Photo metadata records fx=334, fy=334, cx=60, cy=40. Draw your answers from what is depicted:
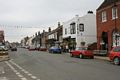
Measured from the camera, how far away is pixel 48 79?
16656 millimetres

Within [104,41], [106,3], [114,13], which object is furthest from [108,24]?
[106,3]

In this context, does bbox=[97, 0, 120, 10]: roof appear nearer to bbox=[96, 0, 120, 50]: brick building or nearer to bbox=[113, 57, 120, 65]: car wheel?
bbox=[96, 0, 120, 50]: brick building

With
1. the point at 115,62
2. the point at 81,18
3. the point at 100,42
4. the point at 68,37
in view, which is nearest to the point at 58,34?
the point at 68,37

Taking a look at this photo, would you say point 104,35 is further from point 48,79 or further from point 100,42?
point 48,79

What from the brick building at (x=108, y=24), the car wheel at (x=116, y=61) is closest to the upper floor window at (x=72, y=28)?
the brick building at (x=108, y=24)

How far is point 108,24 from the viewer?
1893 inches

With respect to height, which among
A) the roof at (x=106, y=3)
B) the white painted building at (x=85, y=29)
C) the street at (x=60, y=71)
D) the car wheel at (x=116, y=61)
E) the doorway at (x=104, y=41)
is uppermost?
the roof at (x=106, y=3)

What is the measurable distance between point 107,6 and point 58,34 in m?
48.2

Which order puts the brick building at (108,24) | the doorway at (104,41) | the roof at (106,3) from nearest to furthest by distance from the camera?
the brick building at (108,24), the roof at (106,3), the doorway at (104,41)

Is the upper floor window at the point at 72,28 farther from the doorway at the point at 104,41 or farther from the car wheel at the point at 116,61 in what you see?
the car wheel at the point at 116,61

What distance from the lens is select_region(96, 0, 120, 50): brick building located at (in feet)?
149

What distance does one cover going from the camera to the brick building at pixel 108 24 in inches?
1786

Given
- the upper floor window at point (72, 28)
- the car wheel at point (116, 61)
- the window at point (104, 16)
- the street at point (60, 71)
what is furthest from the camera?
the upper floor window at point (72, 28)

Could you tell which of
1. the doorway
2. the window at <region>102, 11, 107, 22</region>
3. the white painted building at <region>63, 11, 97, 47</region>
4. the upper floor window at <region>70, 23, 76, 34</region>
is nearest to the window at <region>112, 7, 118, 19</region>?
the window at <region>102, 11, 107, 22</region>
